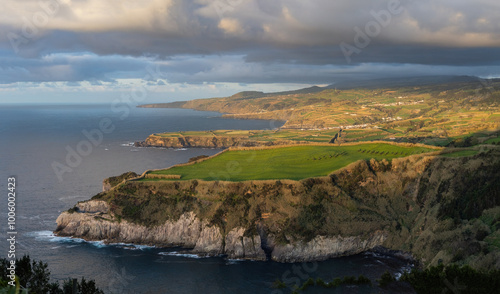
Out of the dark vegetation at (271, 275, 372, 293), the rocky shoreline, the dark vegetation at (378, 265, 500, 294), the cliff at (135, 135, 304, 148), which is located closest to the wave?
the rocky shoreline

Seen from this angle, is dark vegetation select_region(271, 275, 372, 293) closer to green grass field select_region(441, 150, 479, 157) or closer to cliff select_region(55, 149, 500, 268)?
cliff select_region(55, 149, 500, 268)

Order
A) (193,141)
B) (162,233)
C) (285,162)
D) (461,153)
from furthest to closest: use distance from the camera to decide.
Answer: (193,141) → (285,162) → (461,153) → (162,233)

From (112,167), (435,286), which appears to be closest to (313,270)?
(435,286)

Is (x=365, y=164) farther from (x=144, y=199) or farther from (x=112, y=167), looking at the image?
(x=112, y=167)

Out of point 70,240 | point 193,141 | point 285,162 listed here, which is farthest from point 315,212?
point 193,141

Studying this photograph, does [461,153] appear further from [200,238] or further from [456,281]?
[200,238]

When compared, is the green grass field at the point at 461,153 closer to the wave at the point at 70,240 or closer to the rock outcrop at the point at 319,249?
the rock outcrop at the point at 319,249
